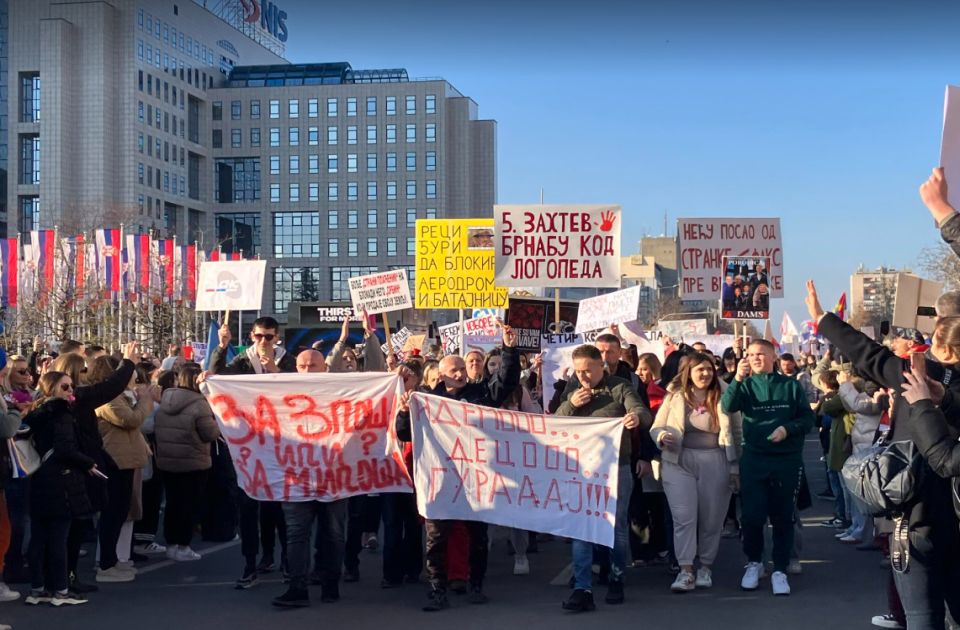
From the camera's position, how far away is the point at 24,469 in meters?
8.49

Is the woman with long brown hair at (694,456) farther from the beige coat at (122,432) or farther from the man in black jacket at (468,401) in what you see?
the beige coat at (122,432)

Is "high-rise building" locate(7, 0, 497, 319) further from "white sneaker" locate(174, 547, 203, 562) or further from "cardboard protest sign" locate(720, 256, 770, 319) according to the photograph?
"white sneaker" locate(174, 547, 203, 562)

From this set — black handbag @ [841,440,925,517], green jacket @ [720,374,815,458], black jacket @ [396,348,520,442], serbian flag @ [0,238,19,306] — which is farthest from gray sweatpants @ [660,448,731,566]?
serbian flag @ [0,238,19,306]

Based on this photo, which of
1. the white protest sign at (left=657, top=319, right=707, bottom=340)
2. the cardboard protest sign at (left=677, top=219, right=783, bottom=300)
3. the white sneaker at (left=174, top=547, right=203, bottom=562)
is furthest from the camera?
the white protest sign at (left=657, top=319, right=707, bottom=340)

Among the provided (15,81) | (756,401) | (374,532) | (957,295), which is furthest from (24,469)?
(15,81)

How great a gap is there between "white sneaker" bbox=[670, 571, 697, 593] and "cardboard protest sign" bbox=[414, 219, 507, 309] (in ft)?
30.7

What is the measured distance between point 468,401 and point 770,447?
2364mm

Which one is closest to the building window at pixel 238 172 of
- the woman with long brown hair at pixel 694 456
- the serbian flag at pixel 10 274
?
the serbian flag at pixel 10 274

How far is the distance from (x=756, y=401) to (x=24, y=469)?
557 centimetres

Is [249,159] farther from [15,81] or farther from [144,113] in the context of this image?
[15,81]

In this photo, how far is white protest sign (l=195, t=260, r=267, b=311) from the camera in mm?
16609

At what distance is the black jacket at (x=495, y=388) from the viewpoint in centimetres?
897

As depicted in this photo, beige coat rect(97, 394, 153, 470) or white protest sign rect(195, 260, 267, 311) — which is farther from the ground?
white protest sign rect(195, 260, 267, 311)

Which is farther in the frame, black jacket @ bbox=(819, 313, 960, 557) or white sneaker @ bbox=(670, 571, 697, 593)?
white sneaker @ bbox=(670, 571, 697, 593)
